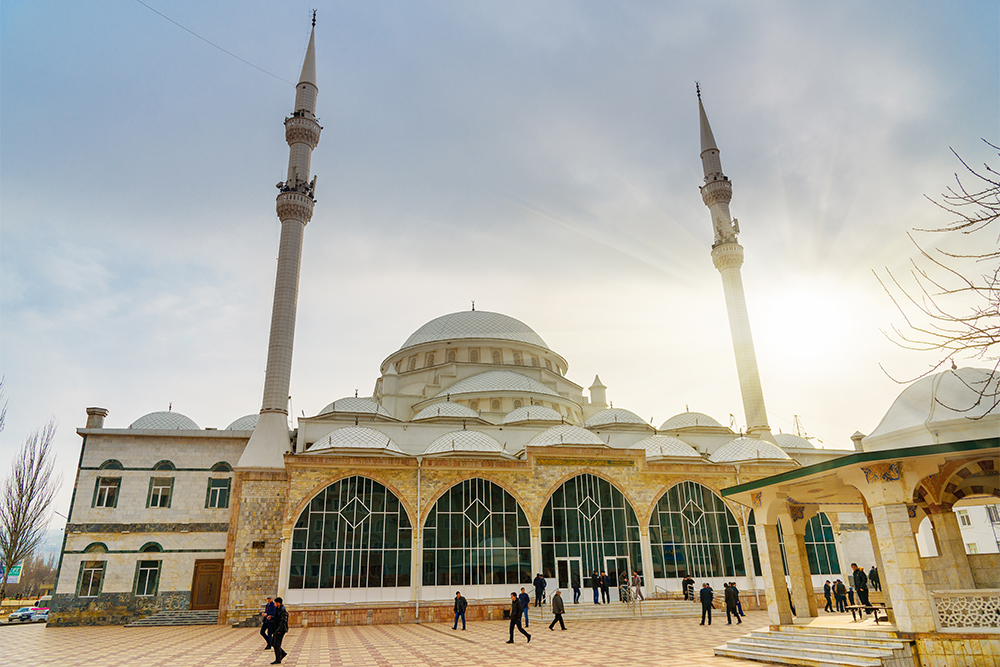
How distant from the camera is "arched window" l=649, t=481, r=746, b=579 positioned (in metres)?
19.3

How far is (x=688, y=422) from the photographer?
88.4ft

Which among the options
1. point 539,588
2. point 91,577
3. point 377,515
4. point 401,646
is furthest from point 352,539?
point 91,577

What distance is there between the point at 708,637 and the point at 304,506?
1124cm

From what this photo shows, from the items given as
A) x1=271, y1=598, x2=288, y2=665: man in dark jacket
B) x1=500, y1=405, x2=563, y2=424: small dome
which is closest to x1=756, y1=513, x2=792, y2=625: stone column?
x1=271, y1=598, x2=288, y2=665: man in dark jacket

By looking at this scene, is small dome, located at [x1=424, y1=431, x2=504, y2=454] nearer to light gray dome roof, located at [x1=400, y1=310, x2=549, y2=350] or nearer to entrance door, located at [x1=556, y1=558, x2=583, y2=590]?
entrance door, located at [x1=556, y1=558, x2=583, y2=590]

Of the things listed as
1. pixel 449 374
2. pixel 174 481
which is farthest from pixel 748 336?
pixel 174 481

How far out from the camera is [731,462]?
20875 mm

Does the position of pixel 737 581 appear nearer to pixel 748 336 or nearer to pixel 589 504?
pixel 589 504

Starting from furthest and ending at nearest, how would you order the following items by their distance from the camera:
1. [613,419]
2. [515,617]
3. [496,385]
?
[496,385], [613,419], [515,617]

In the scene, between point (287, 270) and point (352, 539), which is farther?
point (287, 270)

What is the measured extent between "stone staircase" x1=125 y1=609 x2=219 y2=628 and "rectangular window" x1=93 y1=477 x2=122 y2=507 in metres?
3.89

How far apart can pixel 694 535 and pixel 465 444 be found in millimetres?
8040

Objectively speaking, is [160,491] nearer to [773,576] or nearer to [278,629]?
[278,629]

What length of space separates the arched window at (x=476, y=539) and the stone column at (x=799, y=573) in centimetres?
906
